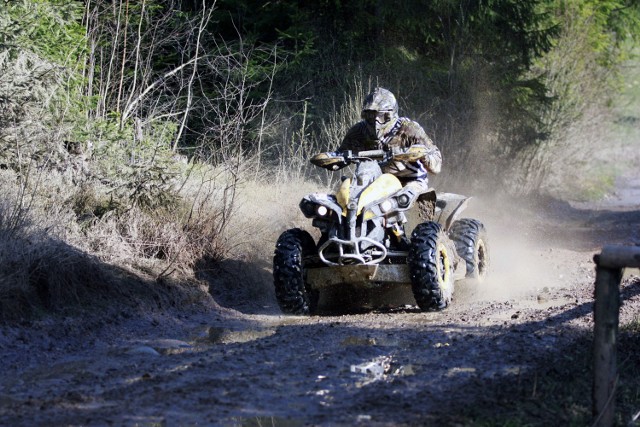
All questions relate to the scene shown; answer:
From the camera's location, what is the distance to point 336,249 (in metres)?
10.2

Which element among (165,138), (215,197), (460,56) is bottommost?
(215,197)

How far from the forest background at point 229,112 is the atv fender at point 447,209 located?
242 centimetres

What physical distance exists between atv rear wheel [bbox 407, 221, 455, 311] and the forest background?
2.52m

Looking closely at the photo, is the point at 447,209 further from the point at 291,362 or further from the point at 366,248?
the point at 291,362

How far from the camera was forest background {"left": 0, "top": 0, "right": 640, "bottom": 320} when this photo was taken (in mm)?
10859

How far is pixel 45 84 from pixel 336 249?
4567mm

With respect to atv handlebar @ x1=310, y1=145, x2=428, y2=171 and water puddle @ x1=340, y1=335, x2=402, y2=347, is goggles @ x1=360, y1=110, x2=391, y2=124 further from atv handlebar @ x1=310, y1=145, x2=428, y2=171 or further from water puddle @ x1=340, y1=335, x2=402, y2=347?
water puddle @ x1=340, y1=335, x2=402, y2=347

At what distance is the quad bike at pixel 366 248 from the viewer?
32.5ft

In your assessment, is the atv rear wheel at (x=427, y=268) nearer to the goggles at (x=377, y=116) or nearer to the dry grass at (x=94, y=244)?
the goggles at (x=377, y=116)

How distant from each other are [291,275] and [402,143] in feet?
7.12


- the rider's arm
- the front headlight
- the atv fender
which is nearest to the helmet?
the rider's arm

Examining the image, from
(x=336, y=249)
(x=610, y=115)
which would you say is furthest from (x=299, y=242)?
(x=610, y=115)

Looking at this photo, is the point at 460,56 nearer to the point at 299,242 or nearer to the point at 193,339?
the point at 299,242

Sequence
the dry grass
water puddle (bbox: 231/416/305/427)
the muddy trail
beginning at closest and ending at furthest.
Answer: water puddle (bbox: 231/416/305/427) < the muddy trail < the dry grass
